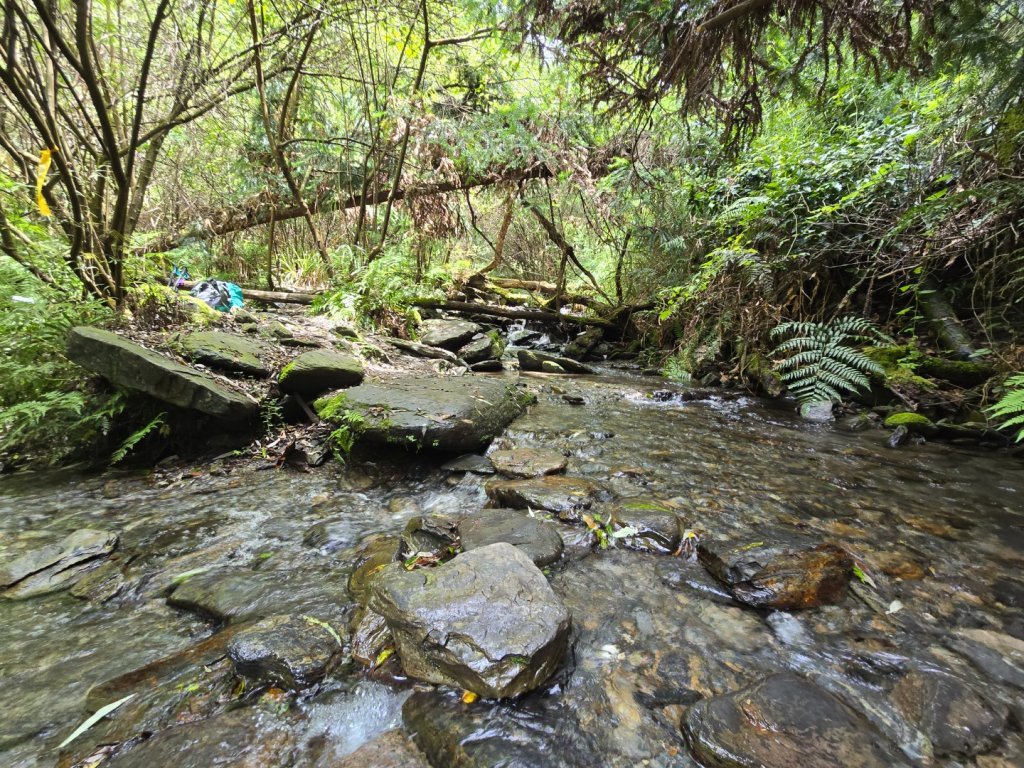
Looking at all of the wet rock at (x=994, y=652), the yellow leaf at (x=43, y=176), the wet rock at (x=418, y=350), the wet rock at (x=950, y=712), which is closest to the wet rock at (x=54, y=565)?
the yellow leaf at (x=43, y=176)

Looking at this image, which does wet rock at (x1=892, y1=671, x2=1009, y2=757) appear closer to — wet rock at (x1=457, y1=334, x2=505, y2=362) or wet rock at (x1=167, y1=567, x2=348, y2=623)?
wet rock at (x1=167, y1=567, x2=348, y2=623)

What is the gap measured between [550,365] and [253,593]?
6.10m

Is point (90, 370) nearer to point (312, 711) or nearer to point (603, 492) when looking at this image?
point (312, 711)

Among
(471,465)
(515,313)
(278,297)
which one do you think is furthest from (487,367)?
(471,465)

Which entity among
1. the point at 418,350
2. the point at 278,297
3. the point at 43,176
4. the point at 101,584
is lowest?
the point at 101,584

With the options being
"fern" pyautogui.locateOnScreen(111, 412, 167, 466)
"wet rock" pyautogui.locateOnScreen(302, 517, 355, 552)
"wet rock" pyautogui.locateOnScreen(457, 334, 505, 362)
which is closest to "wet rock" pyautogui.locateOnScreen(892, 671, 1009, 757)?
"wet rock" pyautogui.locateOnScreen(302, 517, 355, 552)

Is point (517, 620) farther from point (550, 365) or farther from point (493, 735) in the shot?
point (550, 365)

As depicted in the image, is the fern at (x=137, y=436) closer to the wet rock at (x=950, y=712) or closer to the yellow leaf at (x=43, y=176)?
the yellow leaf at (x=43, y=176)

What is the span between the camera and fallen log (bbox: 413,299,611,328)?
30.9ft

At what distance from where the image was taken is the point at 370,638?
1569 millimetres

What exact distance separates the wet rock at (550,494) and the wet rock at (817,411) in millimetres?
3187

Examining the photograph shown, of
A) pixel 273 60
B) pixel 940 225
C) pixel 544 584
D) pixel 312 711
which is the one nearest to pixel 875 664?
pixel 544 584

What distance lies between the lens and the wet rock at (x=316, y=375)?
12.4 ft

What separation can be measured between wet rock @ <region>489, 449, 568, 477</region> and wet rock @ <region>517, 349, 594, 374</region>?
4.12 meters
